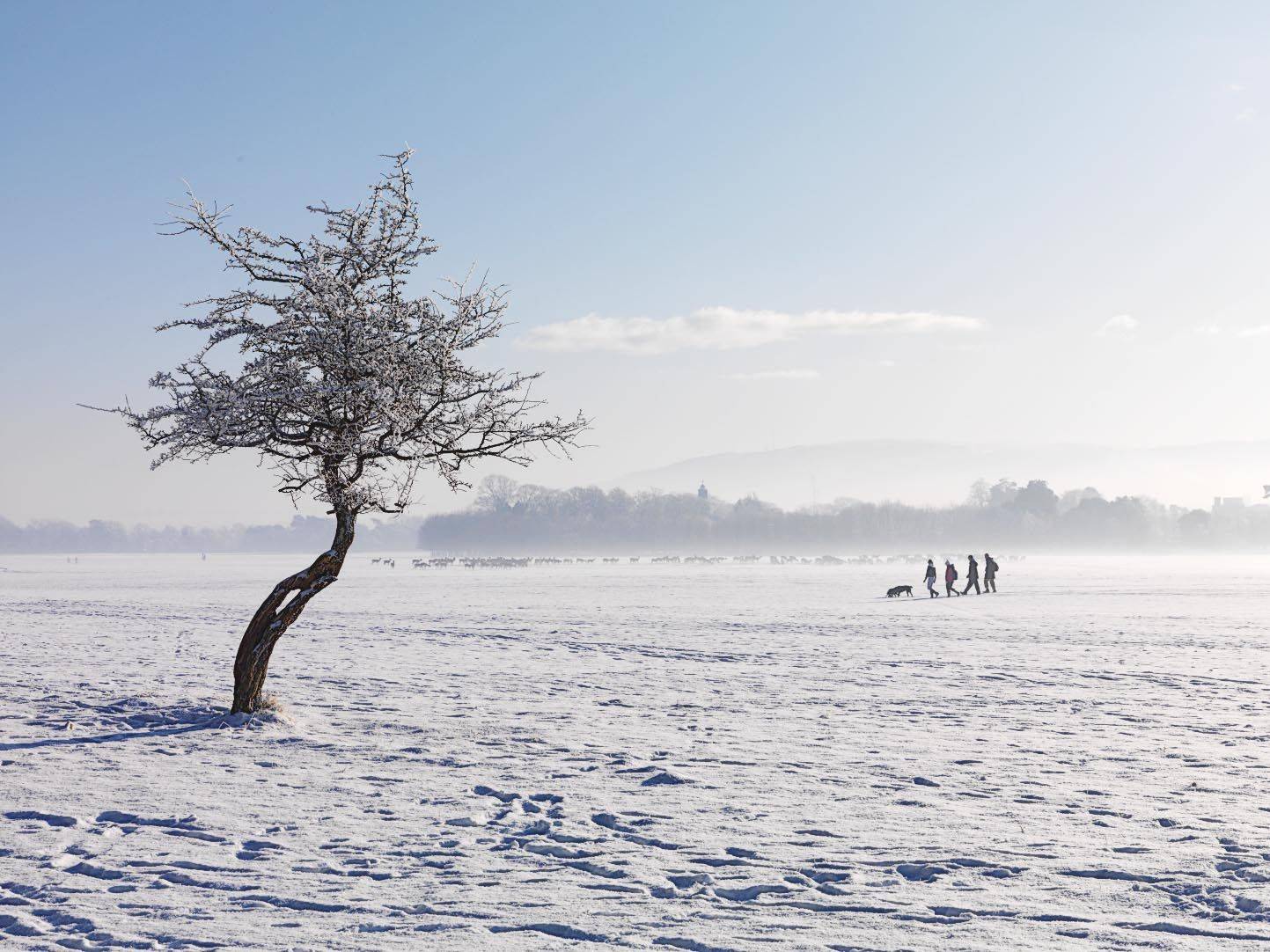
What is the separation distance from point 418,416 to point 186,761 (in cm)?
497

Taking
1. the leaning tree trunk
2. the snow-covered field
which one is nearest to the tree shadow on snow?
the snow-covered field

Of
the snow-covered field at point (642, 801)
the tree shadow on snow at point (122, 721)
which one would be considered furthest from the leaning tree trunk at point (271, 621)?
the snow-covered field at point (642, 801)

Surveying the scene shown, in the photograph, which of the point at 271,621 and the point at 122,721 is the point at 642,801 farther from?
the point at 122,721

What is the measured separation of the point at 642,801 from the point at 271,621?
6.66 meters

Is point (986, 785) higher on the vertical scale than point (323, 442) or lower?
lower

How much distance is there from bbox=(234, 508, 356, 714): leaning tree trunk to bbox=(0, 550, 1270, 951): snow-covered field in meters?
0.56

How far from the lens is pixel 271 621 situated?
47.1 ft

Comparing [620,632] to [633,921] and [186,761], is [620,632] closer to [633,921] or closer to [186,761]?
[186,761]

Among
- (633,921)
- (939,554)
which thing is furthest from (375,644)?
(939,554)

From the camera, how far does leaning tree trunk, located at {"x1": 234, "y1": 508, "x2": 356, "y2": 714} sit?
14.1m

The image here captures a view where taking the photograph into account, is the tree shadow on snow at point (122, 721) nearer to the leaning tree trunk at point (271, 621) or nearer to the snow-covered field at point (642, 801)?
the snow-covered field at point (642, 801)

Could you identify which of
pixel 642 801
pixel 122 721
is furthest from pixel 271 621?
pixel 642 801

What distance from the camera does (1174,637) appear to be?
84.7 ft

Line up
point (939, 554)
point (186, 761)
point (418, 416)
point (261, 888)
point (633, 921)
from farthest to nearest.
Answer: point (939, 554) → point (418, 416) → point (186, 761) → point (261, 888) → point (633, 921)
